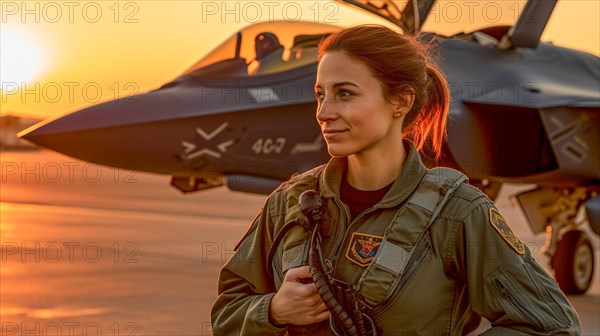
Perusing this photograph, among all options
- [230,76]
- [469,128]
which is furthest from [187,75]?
[469,128]

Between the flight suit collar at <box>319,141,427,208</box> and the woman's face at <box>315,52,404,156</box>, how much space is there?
75mm

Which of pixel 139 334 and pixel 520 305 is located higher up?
pixel 520 305

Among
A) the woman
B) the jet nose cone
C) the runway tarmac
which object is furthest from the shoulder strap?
the jet nose cone

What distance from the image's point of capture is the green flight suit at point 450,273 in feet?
7.29

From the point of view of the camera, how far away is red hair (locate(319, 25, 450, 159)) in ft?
7.72

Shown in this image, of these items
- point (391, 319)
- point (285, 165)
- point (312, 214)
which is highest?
point (312, 214)

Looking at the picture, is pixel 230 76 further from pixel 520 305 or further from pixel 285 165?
pixel 520 305

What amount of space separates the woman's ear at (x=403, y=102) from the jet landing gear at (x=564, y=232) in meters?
7.61

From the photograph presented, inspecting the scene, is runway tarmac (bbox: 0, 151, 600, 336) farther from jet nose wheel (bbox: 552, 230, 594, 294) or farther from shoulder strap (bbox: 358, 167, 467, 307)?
shoulder strap (bbox: 358, 167, 467, 307)

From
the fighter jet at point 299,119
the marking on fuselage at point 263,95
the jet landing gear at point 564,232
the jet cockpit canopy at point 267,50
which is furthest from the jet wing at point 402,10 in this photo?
the jet landing gear at point 564,232

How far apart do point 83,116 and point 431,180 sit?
6428mm

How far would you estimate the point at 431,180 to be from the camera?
7.61 feet

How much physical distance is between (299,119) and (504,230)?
245 inches

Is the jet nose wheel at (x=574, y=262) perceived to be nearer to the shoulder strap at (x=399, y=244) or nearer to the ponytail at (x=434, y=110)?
the ponytail at (x=434, y=110)
